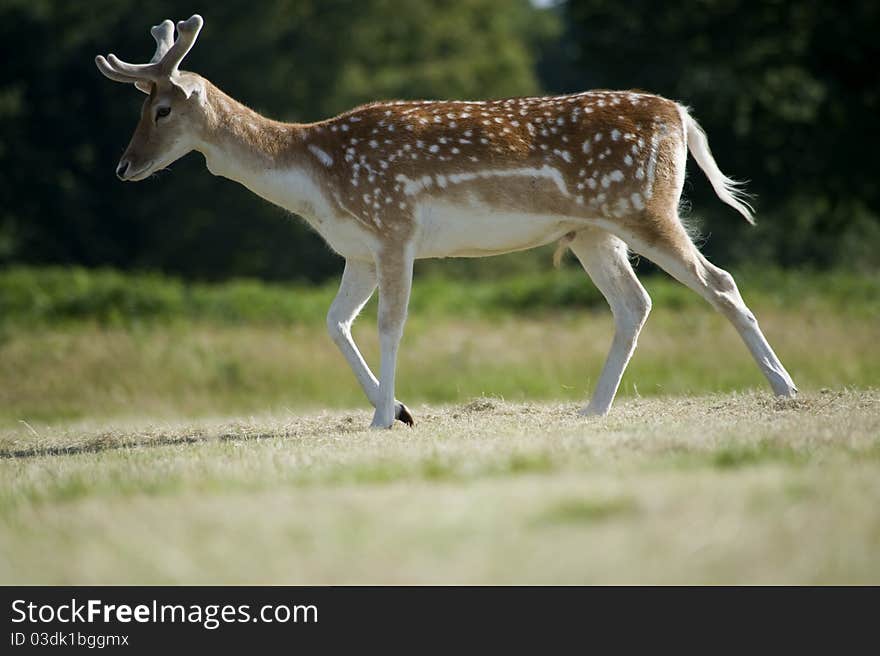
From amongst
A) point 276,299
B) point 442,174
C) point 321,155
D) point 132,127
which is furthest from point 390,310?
point 132,127

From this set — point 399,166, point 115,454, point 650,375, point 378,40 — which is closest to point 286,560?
point 115,454

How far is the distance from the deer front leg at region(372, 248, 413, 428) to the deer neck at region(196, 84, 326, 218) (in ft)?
2.27

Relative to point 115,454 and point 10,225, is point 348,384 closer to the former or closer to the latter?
point 115,454

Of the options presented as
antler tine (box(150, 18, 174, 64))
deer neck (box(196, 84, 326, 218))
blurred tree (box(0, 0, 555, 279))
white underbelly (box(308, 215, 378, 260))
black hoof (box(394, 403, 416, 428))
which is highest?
antler tine (box(150, 18, 174, 64))

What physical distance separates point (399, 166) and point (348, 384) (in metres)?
9.23

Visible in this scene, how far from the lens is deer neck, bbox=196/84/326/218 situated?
909 cm

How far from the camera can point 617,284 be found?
31.4ft

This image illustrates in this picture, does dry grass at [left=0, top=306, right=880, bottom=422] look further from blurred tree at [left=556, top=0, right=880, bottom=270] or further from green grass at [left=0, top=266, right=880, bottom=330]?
blurred tree at [left=556, top=0, right=880, bottom=270]

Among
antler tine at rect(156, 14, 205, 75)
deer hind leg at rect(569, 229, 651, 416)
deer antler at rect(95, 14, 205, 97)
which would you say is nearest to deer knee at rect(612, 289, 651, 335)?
deer hind leg at rect(569, 229, 651, 416)

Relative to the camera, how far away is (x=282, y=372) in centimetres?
1816

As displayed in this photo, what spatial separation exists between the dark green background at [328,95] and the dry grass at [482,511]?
21613 mm

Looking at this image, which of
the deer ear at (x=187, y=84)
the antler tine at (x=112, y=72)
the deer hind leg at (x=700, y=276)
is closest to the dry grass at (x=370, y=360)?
the deer hind leg at (x=700, y=276)
